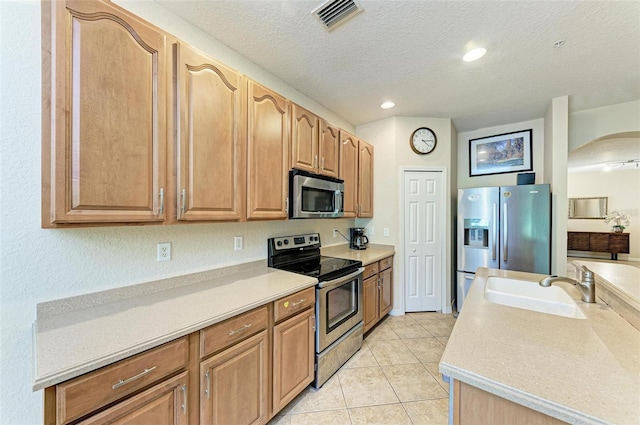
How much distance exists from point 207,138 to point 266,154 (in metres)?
0.46

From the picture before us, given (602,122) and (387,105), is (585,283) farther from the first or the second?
(602,122)

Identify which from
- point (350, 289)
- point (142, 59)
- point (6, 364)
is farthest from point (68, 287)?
point (350, 289)

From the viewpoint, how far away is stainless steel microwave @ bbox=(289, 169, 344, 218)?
6.72 ft

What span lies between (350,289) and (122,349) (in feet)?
5.74

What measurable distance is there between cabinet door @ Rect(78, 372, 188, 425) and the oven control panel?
1.26 metres

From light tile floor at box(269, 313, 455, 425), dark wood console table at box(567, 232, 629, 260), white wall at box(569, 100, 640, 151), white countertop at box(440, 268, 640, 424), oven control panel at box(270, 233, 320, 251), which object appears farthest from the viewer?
dark wood console table at box(567, 232, 629, 260)

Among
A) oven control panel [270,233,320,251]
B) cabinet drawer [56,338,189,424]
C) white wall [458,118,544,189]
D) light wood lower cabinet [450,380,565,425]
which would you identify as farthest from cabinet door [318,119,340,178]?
white wall [458,118,544,189]

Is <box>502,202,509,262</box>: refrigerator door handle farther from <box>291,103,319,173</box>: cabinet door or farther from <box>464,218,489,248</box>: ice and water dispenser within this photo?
<box>291,103,319,173</box>: cabinet door

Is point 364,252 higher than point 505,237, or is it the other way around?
point 505,237

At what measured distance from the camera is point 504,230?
2971 millimetres

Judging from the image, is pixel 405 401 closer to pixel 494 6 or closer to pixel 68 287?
pixel 68 287

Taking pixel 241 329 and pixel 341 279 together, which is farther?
pixel 341 279

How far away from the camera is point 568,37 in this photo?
5.79 feet

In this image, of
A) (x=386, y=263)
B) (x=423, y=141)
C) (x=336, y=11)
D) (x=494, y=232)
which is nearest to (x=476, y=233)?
(x=494, y=232)
